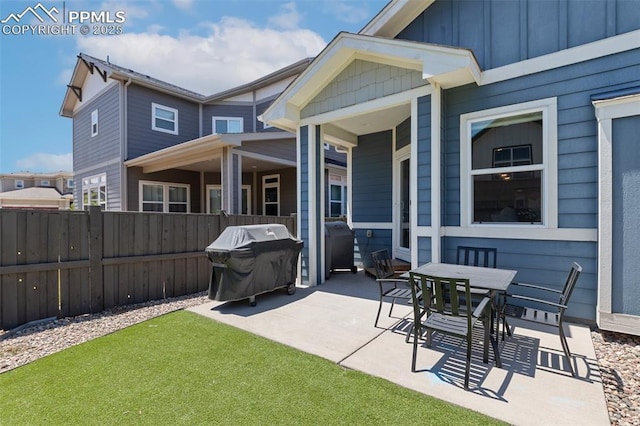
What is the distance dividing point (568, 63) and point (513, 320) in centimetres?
340

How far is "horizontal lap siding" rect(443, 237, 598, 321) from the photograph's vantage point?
373 cm

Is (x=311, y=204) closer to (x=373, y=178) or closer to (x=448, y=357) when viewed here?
(x=373, y=178)

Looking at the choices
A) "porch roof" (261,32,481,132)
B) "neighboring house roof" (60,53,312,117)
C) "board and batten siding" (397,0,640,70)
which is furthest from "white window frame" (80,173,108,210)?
"board and batten siding" (397,0,640,70)

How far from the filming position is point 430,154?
4.48 m

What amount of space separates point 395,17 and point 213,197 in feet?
34.2

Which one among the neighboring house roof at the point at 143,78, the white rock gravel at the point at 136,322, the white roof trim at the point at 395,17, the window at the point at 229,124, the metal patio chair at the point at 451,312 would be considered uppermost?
the neighboring house roof at the point at 143,78

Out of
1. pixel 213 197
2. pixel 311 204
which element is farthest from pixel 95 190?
pixel 311 204

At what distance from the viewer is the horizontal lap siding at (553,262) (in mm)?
3734

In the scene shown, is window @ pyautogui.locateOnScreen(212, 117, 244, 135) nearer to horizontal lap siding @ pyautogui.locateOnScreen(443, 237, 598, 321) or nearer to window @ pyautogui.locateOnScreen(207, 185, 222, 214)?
window @ pyautogui.locateOnScreen(207, 185, 222, 214)

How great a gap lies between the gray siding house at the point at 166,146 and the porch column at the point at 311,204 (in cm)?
345

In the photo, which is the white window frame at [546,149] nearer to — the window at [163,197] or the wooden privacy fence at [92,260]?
the wooden privacy fence at [92,260]

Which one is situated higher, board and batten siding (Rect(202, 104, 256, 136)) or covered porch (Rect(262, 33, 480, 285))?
board and batten siding (Rect(202, 104, 256, 136))

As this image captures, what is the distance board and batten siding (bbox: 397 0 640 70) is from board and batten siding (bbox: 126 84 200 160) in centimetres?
1061

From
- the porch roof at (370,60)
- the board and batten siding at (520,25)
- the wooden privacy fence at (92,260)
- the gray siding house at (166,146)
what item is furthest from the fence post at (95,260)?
the board and batten siding at (520,25)
